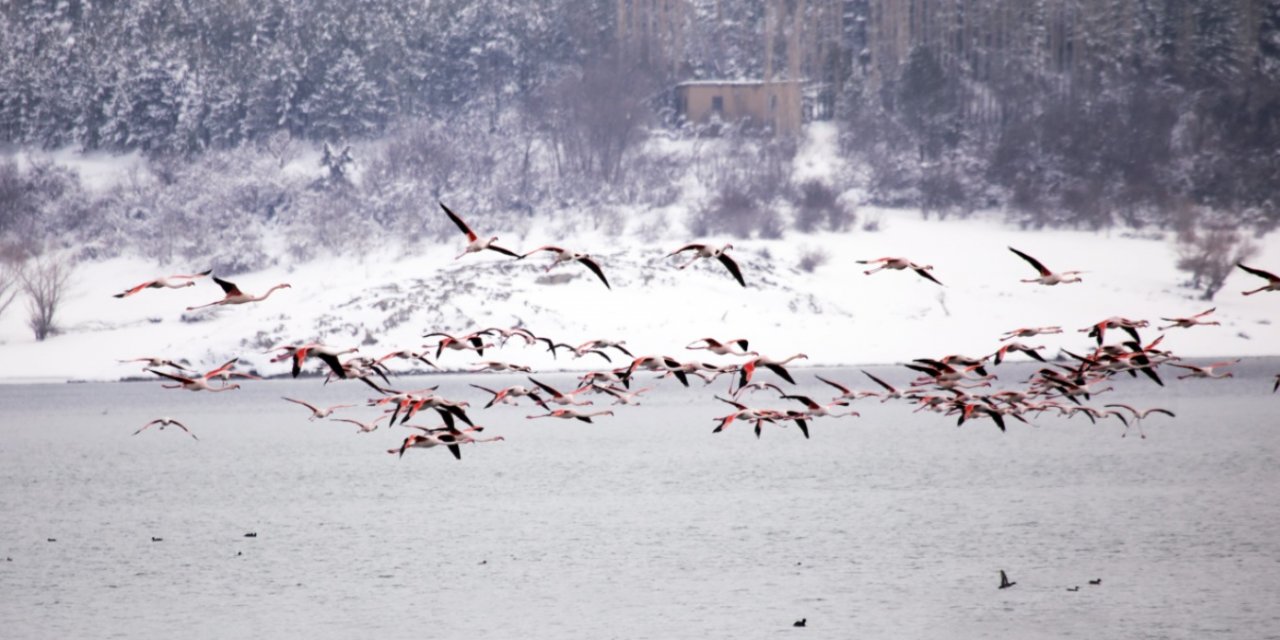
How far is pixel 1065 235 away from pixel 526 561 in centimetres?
6804

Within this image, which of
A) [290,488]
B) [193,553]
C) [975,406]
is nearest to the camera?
[975,406]

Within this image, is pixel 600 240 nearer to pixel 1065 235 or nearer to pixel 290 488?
pixel 1065 235

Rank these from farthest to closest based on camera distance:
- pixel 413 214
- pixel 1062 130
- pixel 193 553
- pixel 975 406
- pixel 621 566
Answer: pixel 1062 130 → pixel 413 214 → pixel 193 553 → pixel 621 566 → pixel 975 406

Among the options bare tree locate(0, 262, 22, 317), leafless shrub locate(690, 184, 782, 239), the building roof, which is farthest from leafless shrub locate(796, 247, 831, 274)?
bare tree locate(0, 262, 22, 317)

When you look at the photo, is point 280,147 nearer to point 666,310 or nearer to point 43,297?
point 43,297

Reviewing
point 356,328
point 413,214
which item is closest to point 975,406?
point 356,328

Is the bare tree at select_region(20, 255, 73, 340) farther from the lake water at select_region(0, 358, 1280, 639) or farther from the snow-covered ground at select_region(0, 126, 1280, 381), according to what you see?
the lake water at select_region(0, 358, 1280, 639)

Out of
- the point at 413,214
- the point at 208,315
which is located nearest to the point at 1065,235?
the point at 413,214

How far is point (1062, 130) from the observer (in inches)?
4353

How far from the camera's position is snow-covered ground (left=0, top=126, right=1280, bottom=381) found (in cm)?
7512

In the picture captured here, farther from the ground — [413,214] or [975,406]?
[975,406]

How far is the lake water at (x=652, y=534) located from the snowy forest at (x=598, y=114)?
38.8 metres

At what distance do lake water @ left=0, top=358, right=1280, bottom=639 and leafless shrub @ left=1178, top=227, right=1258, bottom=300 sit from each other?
1749 centimetres

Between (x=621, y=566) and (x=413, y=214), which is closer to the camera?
(x=621, y=566)
